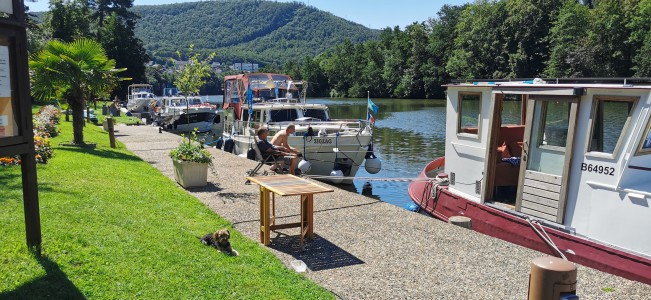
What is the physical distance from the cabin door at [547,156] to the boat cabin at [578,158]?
2 centimetres

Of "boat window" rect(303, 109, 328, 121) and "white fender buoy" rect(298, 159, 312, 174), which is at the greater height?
"boat window" rect(303, 109, 328, 121)

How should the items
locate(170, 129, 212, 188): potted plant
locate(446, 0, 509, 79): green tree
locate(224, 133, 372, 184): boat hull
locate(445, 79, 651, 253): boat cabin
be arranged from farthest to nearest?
locate(446, 0, 509, 79): green tree → locate(224, 133, 372, 184): boat hull → locate(170, 129, 212, 188): potted plant → locate(445, 79, 651, 253): boat cabin

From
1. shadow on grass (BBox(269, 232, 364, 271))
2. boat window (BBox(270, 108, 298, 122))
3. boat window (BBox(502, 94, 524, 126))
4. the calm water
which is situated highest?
boat window (BBox(502, 94, 524, 126))

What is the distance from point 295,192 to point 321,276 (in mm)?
1264

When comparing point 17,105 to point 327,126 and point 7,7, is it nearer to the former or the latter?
point 7,7

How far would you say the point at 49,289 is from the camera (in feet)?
15.6

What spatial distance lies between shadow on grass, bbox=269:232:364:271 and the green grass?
1.46 ft

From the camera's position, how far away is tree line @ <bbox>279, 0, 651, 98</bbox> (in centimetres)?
5625

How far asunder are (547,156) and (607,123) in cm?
106

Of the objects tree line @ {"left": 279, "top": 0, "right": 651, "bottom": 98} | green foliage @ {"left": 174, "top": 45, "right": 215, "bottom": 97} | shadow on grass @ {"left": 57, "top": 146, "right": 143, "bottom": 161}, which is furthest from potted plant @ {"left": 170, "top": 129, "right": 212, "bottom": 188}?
tree line @ {"left": 279, "top": 0, "right": 651, "bottom": 98}

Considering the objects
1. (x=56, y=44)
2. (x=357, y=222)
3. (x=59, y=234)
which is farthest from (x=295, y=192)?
(x=56, y=44)

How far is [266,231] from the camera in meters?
7.55

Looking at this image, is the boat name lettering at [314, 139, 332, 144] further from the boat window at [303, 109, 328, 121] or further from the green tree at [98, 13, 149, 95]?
the green tree at [98, 13, 149, 95]

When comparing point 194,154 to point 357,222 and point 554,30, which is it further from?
point 554,30
